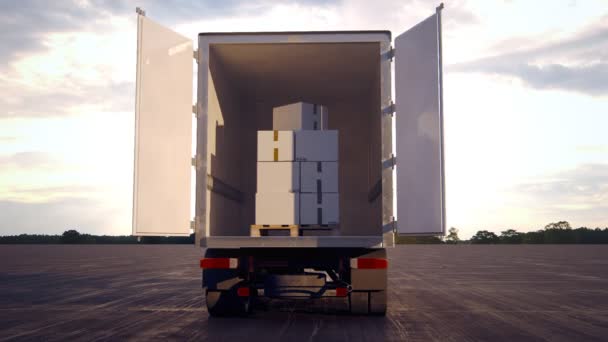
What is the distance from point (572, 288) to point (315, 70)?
9206 mm

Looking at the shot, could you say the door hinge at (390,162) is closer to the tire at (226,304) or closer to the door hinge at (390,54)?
the door hinge at (390,54)

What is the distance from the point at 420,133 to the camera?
8883mm

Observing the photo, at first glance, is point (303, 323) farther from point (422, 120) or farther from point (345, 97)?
point (345, 97)

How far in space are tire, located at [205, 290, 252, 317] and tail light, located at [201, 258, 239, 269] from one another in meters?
0.44

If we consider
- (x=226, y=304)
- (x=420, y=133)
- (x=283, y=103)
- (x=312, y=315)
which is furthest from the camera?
(x=283, y=103)

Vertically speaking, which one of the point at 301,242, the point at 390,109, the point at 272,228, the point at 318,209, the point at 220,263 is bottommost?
the point at 220,263

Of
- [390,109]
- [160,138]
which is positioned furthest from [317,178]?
[160,138]

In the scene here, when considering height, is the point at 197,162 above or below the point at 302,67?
below

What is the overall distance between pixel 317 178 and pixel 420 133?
6.31ft

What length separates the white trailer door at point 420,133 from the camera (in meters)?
8.71

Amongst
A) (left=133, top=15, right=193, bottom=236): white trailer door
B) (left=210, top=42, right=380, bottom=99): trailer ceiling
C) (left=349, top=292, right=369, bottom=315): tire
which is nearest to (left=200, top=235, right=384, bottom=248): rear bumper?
(left=133, top=15, right=193, bottom=236): white trailer door

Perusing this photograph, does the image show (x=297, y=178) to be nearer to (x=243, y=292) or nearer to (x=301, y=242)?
(x=301, y=242)

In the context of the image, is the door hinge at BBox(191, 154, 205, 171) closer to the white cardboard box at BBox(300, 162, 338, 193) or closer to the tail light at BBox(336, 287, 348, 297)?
the white cardboard box at BBox(300, 162, 338, 193)

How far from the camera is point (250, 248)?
1006 cm
